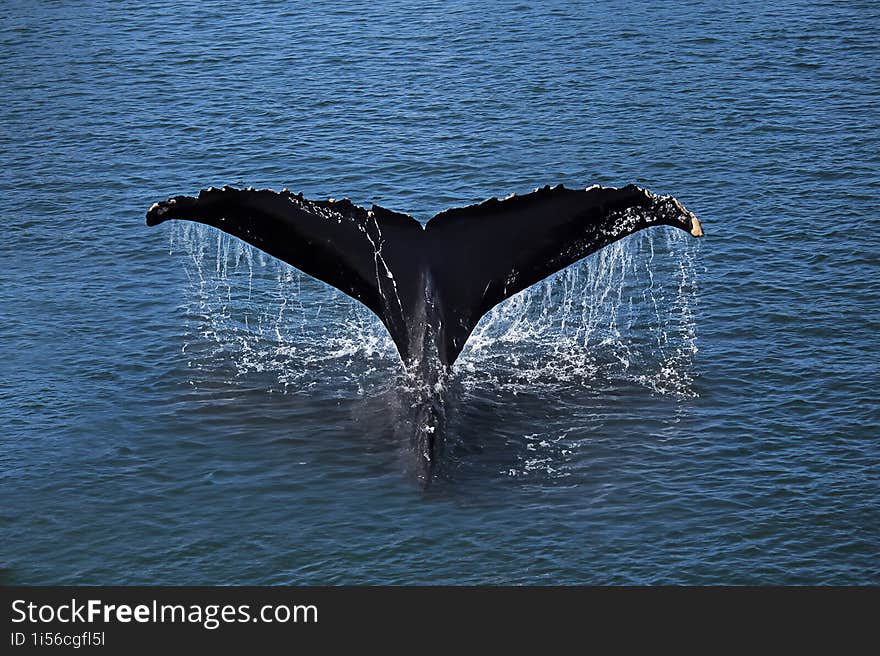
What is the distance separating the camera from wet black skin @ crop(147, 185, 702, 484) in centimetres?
2355

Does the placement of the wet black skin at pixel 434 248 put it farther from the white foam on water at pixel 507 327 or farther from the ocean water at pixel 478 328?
the white foam on water at pixel 507 327

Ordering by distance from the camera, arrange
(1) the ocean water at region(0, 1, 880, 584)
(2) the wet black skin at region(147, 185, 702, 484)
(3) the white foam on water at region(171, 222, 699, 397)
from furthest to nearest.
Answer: (3) the white foam on water at region(171, 222, 699, 397)
(2) the wet black skin at region(147, 185, 702, 484)
(1) the ocean water at region(0, 1, 880, 584)

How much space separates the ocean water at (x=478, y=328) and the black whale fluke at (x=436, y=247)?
6.87ft

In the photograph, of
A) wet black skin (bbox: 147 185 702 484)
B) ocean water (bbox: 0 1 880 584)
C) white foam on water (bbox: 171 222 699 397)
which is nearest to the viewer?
ocean water (bbox: 0 1 880 584)

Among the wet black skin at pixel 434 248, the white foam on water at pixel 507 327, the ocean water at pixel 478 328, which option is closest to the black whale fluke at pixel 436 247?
the wet black skin at pixel 434 248

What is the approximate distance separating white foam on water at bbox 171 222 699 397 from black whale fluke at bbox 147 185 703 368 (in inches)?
124

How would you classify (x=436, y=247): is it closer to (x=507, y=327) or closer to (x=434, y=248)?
(x=434, y=248)

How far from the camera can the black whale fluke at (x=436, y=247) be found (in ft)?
77.3

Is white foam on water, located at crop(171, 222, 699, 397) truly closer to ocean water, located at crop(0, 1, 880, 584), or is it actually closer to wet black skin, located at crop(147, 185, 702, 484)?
ocean water, located at crop(0, 1, 880, 584)

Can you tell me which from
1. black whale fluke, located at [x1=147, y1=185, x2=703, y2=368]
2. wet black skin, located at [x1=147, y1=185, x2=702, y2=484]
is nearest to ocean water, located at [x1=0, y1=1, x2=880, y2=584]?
wet black skin, located at [x1=147, y1=185, x2=702, y2=484]

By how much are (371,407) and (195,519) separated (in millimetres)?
4049

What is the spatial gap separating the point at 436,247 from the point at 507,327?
573 centimetres
